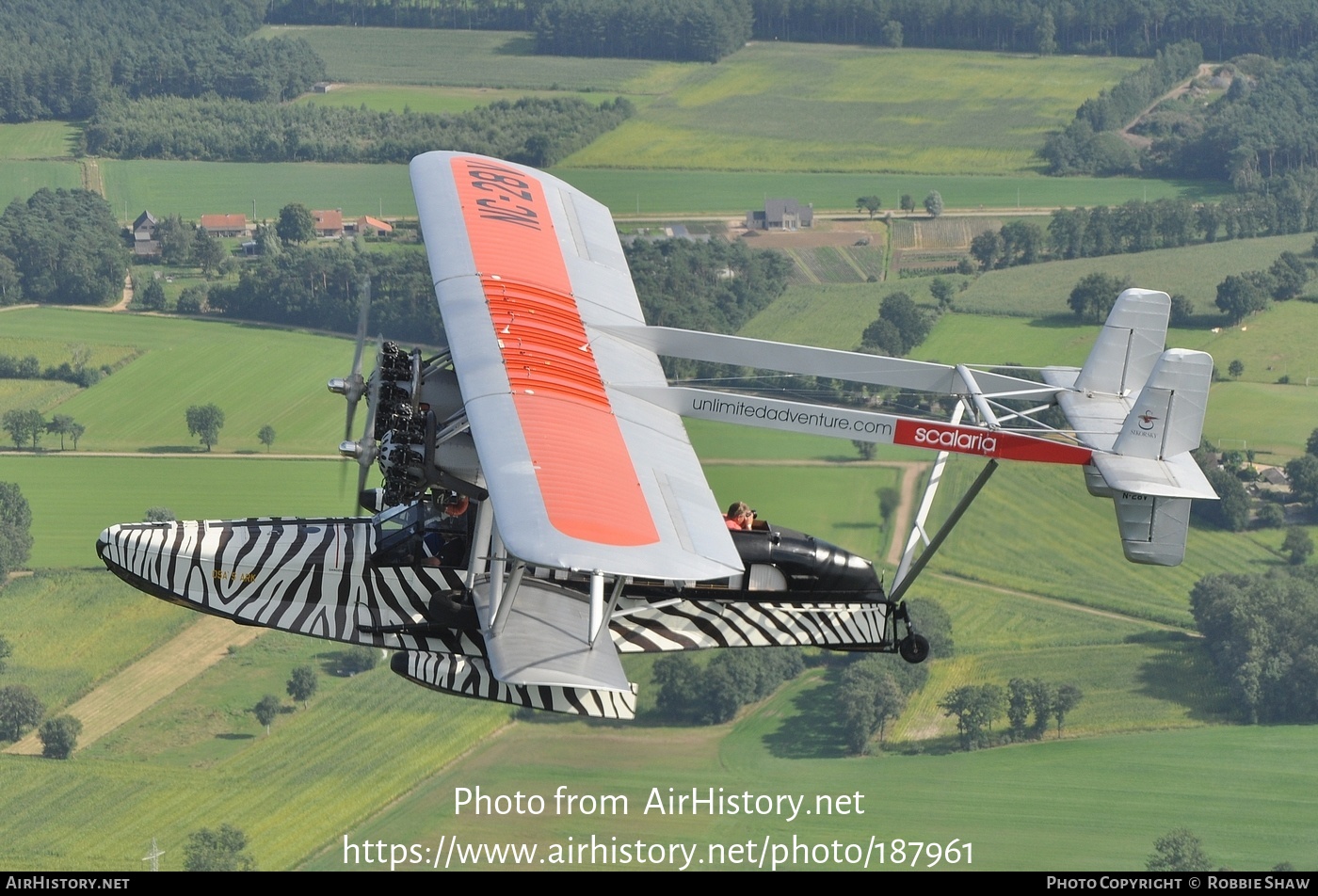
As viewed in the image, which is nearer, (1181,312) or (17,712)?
(17,712)

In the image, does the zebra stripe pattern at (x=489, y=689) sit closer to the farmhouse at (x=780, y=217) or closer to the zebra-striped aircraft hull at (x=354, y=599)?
the zebra-striped aircraft hull at (x=354, y=599)

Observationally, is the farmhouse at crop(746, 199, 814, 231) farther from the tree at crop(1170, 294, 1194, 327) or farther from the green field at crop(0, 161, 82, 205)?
the green field at crop(0, 161, 82, 205)

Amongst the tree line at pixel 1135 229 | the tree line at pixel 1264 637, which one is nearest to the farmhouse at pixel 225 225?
the tree line at pixel 1135 229

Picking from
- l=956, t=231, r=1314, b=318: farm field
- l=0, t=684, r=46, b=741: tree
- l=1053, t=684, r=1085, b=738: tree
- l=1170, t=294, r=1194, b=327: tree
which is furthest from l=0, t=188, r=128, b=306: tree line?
l=1053, t=684, r=1085, b=738: tree

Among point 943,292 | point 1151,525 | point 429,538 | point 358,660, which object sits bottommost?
point 358,660

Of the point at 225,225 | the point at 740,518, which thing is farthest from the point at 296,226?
the point at 740,518

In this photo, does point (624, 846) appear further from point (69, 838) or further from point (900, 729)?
point (69, 838)

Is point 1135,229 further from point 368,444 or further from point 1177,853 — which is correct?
point 368,444
